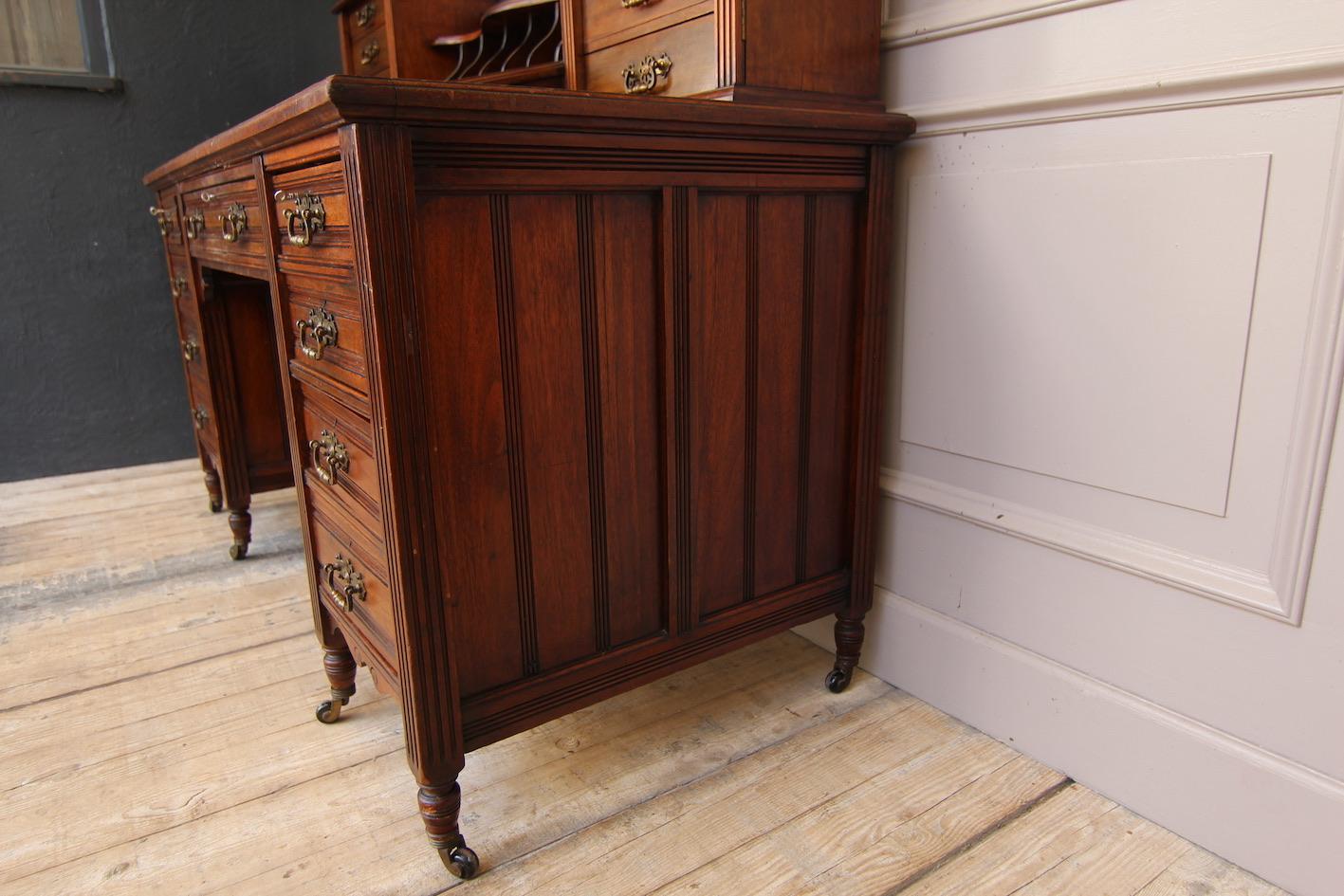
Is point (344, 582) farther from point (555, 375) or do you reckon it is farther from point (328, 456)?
point (555, 375)

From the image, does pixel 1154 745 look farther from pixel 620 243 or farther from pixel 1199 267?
pixel 620 243

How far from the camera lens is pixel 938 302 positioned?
132 cm

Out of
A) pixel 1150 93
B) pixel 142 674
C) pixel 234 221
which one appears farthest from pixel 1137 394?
pixel 142 674

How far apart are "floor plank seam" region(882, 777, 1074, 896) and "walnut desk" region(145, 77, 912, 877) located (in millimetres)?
399

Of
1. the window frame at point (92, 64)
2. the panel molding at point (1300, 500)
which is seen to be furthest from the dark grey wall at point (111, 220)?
the panel molding at point (1300, 500)

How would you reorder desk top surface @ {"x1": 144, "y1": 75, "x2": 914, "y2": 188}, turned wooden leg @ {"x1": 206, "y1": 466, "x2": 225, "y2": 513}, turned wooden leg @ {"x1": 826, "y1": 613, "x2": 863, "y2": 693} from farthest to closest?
turned wooden leg @ {"x1": 206, "y1": 466, "x2": 225, "y2": 513}, turned wooden leg @ {"x1": 826, "y1": 613, "x2": 863, "y2": 693}, desk top surface @ {"x1": 144, "y1": 75, "x2": 914, "y2": 188}

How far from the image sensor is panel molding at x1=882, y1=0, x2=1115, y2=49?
112 centimetres

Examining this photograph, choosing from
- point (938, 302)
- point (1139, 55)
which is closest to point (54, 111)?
point (938, 302)

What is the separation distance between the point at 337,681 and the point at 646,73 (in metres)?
1.07

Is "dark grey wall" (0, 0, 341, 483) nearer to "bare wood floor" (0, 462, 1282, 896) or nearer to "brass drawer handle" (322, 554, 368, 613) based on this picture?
"bare wood floor" (0, 462, 1282, 896)

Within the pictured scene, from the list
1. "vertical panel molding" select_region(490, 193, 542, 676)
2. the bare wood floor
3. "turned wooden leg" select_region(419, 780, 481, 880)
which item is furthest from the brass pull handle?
"turned wooden leg" select_region(419, 780, 481, 880)

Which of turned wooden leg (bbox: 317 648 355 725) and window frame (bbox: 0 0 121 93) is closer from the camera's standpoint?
turned wooden leg (bbox: 317 648 355 725)

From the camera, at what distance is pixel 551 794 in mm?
1218

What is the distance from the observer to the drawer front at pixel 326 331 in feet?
3.18
